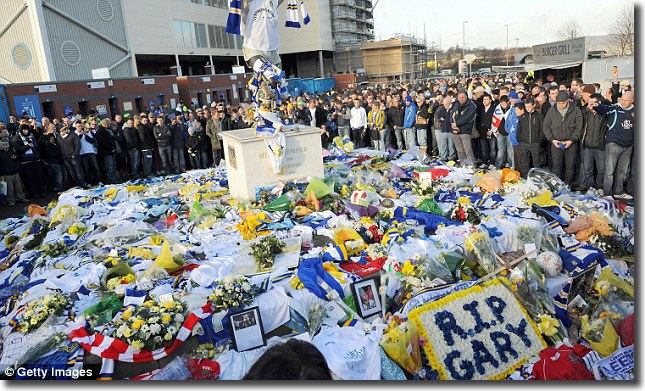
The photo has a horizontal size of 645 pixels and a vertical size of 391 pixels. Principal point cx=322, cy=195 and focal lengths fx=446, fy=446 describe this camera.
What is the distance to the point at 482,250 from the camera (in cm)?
503

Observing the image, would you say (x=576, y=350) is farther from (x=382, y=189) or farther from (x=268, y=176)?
(x=268, y=176)

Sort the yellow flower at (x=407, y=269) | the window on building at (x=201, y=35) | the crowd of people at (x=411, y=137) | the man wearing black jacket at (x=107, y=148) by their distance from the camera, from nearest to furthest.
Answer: the yellow flower at (x=407, y=269) < the crowd of people at (x=411, y=137) < the man wearing black jacket at (x=107, y=148) < the window on building at (x=201, y=35)

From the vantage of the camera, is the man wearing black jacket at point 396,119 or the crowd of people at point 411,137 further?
the man wearing black jacket at point 396,119

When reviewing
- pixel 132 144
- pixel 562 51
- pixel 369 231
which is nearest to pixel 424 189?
pixel 369 231

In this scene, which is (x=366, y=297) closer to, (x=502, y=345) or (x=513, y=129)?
(x=502, y=345)

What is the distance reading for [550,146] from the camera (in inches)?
349

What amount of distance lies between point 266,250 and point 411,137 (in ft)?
26.2

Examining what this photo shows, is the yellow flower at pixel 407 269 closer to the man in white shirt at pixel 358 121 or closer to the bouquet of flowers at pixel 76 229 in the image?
the bouquet of flowers at pixel 76 229

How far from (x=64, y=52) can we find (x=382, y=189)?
1029 inches

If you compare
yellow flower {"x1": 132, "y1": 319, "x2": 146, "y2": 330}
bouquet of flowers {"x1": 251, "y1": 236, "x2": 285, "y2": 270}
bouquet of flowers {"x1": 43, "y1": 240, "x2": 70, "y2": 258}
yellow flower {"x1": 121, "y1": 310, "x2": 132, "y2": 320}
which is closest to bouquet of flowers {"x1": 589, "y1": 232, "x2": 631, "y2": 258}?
bouquet of flowers {"x1": 251, "y1": 236, "x2": 285, "y2": 270}

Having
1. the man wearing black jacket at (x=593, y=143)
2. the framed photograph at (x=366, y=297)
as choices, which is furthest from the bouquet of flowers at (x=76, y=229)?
the man wearing black jacket at (x=593, y=143)

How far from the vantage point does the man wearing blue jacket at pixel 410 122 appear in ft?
39.8
